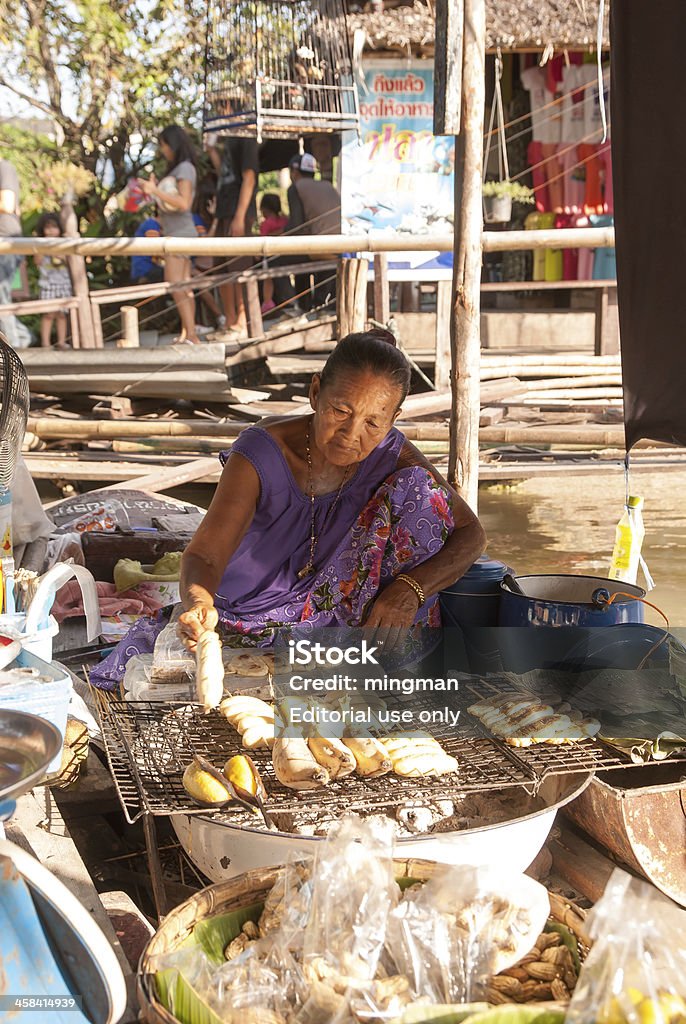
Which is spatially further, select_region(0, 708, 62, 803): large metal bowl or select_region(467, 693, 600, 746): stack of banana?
select_region(467, 693, 600, 746): stack of banana

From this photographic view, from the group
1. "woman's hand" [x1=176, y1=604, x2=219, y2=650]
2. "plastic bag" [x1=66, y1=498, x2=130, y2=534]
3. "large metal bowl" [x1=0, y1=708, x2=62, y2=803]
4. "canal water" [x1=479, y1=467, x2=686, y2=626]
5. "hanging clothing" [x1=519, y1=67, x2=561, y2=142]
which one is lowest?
"canal water" [x1=479, y1=467, x2=686, y2=626]

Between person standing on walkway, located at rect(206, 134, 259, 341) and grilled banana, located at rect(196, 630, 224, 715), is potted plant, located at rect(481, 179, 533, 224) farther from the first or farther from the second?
grilled banana, located at rect(196, 630, 224, 715)

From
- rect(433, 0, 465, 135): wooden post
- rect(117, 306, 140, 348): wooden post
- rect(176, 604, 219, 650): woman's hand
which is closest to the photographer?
rect(176, 604, 219, 650): woman's hand

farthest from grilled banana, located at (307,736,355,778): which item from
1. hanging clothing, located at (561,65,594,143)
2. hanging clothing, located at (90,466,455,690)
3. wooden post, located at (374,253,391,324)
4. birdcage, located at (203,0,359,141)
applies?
hanging clothing, located at (561,65,594,143)

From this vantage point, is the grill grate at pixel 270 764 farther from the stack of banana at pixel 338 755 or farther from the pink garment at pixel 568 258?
the pink garment at pixel 568 258

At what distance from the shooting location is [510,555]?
618cm

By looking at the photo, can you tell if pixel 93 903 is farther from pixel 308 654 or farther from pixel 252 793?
pixel 308 654

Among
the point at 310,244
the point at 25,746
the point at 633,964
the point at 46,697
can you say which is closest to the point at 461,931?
the point at 633,964

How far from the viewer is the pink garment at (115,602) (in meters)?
3.88

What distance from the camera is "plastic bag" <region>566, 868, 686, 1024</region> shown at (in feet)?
4.40

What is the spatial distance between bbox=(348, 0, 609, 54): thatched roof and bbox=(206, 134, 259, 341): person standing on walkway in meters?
1.53

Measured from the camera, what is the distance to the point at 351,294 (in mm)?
6895

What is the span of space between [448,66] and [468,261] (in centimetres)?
84

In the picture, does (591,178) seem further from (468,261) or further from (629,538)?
(629,538)
